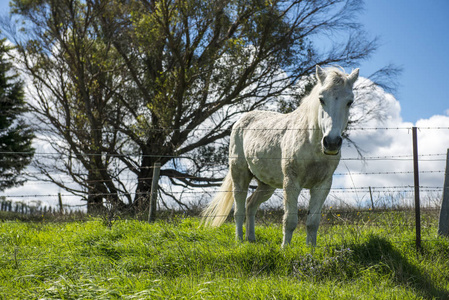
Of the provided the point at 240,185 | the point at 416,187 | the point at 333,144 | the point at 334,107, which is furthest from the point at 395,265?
the point at 240,185

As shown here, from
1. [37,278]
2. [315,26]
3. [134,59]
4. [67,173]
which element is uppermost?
[315,26]

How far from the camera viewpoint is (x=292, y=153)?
5.33 m

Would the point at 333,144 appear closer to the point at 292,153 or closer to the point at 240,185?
the point at 292,153

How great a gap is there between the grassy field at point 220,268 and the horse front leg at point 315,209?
22cm

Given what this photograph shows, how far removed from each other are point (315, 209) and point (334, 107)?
4.44 ft

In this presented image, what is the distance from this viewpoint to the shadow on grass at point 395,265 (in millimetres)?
4326

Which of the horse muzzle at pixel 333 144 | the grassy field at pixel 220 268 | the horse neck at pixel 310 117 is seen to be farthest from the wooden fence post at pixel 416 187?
the horse muzzle at pixel 333 144

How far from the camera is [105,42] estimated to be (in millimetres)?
13109

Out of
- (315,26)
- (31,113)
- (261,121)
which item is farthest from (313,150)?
(31,113)

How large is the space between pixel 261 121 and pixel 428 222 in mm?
3649

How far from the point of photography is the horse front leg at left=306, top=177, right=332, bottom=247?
5188 mm

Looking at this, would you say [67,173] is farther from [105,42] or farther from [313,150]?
[313,150]

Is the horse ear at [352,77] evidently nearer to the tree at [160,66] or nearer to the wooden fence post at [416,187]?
the wooden fence post at [416,187]

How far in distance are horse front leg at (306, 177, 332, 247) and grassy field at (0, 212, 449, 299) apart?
A: 0.71ft
